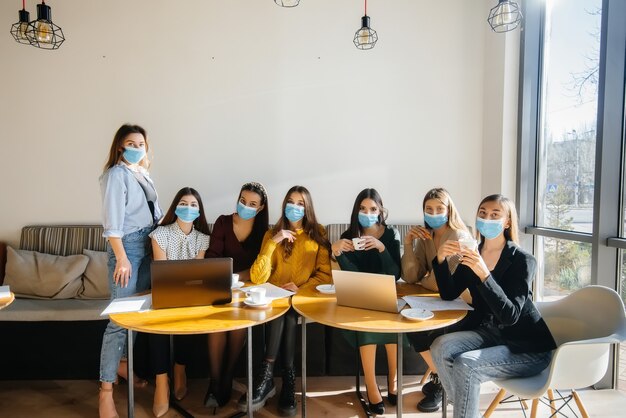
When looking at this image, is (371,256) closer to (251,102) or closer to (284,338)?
(284,338)

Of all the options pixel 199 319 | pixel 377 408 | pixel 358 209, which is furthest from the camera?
pixel 358 209

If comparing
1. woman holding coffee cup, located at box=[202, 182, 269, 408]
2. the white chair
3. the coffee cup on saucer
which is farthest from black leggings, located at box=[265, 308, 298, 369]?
the white chair

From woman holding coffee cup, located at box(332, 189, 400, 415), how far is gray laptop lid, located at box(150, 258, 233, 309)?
2.22 ft

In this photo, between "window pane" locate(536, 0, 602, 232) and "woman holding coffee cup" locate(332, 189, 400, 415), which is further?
"window pane" locate(536, 0, 602, 232)

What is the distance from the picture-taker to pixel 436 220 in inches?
84.0

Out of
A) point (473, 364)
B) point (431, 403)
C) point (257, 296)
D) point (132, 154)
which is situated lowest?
point (431, 403)

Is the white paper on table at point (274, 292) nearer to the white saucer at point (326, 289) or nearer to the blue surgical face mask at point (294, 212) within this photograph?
the white saucer at point (326, 289)

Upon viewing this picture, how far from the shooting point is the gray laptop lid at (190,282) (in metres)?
1.72

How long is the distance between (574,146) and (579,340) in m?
1.54

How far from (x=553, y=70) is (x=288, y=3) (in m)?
2.11

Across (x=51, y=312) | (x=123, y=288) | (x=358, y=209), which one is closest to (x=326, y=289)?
(x=358, y=209)

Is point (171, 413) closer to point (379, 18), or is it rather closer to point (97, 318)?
point (97, 318)

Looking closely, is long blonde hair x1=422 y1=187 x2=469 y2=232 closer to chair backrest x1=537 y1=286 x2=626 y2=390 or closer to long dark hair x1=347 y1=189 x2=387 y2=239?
long dark hair x1=347 y1=189 x2=387 y2=239

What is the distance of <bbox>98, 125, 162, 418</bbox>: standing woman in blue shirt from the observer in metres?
2.10
